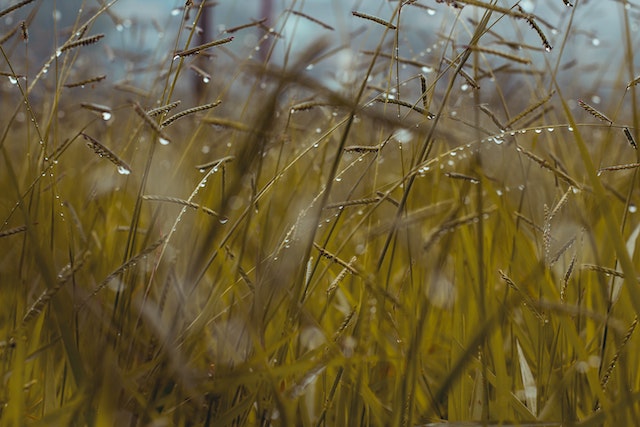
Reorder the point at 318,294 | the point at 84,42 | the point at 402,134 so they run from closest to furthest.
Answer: the point at 402,134 → the point at 84,42 → the point at 318,294

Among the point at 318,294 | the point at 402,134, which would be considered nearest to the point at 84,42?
the point at 402,134

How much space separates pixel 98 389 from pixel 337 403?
0.33 metres

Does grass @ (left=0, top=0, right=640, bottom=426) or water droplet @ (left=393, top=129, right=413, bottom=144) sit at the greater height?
water droplet @ (left=393, top=129, right=413, bottom=144)

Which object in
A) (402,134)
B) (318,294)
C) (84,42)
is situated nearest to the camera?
(402,134)

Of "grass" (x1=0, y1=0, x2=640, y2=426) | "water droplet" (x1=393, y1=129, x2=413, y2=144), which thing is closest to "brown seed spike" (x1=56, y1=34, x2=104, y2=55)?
"grass" (x1=0, y1=0, x2=640, y2=426)

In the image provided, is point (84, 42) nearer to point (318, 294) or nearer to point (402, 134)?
point (402, 134)

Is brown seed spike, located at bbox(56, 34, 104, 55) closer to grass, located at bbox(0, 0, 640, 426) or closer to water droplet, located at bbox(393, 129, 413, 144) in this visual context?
grass, located at bbox(0, 0, 640, 426)

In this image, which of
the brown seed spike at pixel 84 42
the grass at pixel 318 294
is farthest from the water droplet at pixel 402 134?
the brown seed spike at pixel 84 42

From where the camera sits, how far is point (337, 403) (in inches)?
33.3

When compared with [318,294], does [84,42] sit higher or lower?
higher

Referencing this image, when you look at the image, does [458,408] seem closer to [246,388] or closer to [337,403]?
[337,403]

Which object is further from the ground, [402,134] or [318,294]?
[402,134]

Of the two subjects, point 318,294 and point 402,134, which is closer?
point 402,134

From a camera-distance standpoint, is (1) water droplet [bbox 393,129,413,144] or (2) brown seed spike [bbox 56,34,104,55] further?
(2) brown seed spike [bbox 56,34,104,55]
